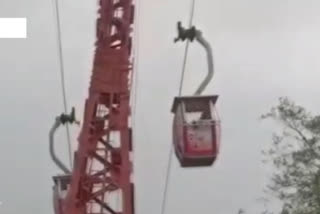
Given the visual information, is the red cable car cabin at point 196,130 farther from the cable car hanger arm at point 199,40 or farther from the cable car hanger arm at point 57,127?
the cable car hanger arm at point 57,127

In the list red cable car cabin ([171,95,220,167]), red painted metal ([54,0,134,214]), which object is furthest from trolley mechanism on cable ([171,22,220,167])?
red painted metal ([54,0,134,214])

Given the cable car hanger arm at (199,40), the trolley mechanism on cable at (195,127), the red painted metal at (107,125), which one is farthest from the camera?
the red painted metal at (107,125)

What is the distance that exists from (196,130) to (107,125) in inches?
248

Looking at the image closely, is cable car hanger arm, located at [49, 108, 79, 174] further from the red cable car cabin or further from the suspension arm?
the red cable car cabin

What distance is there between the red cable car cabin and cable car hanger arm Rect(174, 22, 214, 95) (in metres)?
0.31

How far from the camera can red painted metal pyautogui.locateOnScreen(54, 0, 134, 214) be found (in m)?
Answer: 24.1

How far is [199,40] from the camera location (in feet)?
59.3

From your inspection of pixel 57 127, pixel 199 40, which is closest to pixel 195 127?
pixel 199 40

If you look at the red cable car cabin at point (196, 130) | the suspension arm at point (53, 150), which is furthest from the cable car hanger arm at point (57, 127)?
the red cable car cabin at point (196, 130)

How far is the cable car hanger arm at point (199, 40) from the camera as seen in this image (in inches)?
677

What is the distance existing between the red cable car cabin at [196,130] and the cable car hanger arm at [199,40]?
31 cm

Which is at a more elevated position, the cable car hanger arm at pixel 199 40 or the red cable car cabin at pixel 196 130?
the cable car hanger arm at pixel 199 40

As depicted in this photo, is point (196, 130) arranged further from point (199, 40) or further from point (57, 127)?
point (57, 127)

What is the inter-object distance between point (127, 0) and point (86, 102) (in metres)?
2.75
